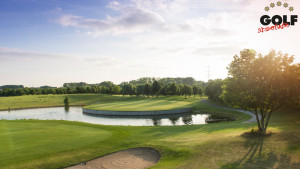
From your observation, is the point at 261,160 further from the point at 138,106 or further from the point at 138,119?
the point at 138,106

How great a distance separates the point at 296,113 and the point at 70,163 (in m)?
48.4

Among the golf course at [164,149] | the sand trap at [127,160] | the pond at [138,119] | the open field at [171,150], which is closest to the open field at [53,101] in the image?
the pond at [138,119]

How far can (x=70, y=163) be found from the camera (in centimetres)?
1773

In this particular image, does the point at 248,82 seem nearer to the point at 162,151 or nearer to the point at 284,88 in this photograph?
the point at 284,88

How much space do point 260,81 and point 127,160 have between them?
14.6 m

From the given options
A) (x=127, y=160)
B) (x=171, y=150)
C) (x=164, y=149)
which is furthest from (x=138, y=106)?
(x=127, y=160)

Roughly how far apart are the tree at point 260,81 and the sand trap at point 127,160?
406 inches

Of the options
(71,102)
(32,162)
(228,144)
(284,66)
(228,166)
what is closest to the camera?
(228,166)

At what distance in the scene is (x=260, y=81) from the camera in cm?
2053

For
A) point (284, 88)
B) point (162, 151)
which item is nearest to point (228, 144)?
point (162, 151)

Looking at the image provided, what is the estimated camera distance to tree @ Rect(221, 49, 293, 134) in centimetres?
1992

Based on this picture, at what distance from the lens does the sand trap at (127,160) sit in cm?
1709

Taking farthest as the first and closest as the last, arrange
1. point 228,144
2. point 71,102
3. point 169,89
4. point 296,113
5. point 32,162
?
point 169,89, point 71,102, point 296,113, point 228,144, point 32,162

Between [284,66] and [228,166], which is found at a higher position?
[284,66]
